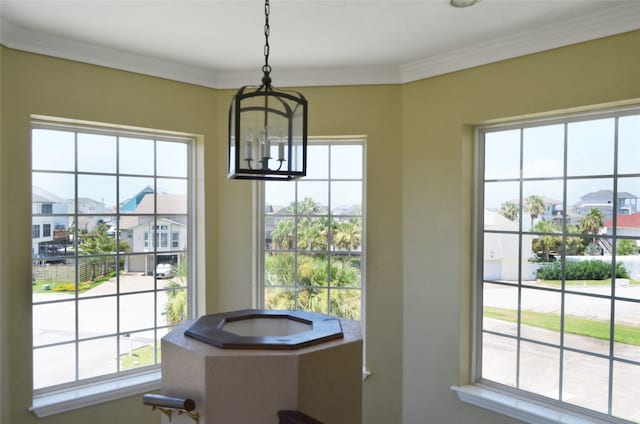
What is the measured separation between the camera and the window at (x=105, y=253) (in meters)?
2.92

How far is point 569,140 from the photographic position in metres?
2.67

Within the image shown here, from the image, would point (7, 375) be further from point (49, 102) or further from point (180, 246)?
point (49, 102)

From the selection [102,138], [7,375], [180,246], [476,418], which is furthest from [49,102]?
[476,418]

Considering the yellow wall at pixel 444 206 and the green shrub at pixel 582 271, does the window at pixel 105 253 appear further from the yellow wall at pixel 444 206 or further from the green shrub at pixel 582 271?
the green shrub at pixel 582 271

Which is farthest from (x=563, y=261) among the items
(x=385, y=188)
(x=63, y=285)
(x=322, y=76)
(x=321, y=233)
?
(x=63, y=285)

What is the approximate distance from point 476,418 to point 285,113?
8.09ft

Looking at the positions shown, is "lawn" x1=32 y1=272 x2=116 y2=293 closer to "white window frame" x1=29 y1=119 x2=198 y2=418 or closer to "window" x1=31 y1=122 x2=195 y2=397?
"window" x1=31 y1=122 x2=195 y2=397

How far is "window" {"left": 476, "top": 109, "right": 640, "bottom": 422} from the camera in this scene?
2.46 m

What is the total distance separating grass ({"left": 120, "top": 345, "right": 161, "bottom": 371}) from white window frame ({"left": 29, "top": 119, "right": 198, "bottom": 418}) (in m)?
0.03

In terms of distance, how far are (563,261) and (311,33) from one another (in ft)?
6.82

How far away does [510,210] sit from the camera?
297 centimetres

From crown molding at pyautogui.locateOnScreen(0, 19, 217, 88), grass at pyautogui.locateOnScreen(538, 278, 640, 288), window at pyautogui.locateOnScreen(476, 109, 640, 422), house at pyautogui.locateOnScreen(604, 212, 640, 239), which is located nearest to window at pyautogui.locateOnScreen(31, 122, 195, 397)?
crown molding at pyautogui.locateOnScreen(0, 19, 217, 88)

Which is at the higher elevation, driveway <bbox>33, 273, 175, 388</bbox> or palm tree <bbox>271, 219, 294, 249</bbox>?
palm tree <bbox>271, 219, 294, 249</bbox>

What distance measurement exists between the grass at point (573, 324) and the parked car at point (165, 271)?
2365 mm
